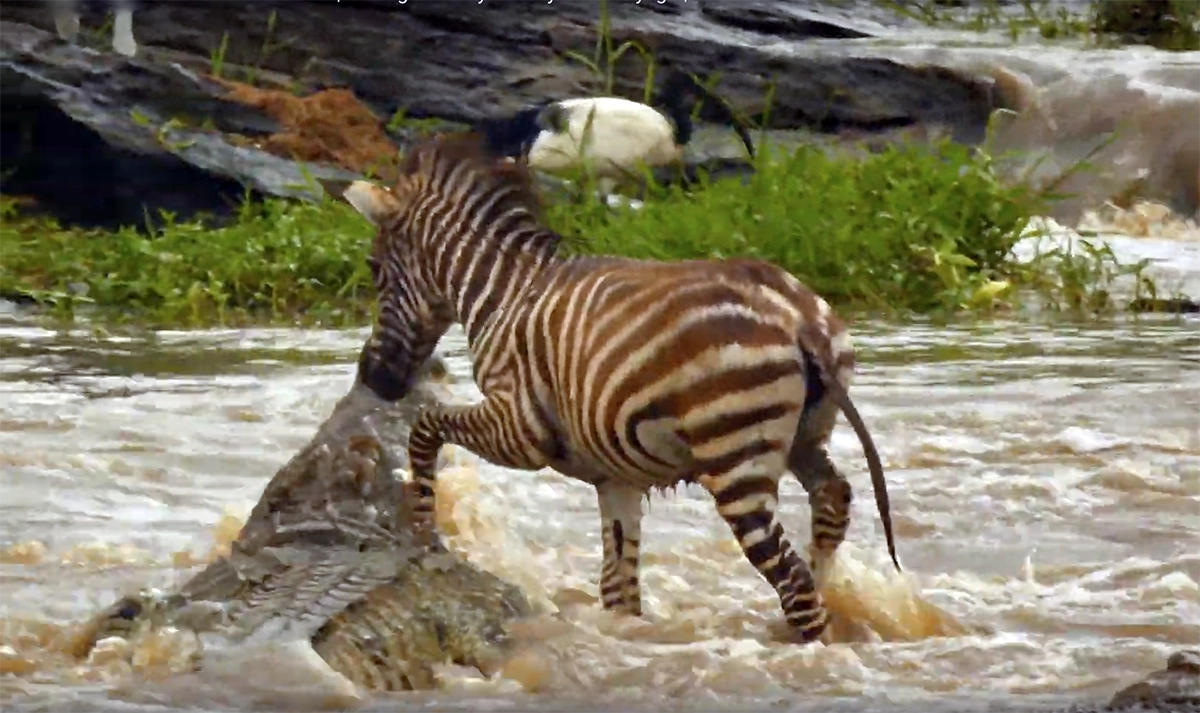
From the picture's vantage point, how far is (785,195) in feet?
26.1

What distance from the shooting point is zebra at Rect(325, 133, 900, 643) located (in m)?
2.80

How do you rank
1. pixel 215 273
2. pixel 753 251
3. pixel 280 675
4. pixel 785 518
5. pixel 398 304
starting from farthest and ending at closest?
pixel 215 273 < pixel 753 251 < pixel 785 518 < pixel 398 304 < pixel 280 675

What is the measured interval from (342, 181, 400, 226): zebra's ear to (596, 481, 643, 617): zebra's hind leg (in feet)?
2.32

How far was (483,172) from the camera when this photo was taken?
340cm

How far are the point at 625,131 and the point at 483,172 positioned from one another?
7354 millimetres

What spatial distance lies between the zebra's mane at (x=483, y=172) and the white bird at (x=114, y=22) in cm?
916

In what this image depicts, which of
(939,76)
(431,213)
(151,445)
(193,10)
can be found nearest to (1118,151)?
(939,76)

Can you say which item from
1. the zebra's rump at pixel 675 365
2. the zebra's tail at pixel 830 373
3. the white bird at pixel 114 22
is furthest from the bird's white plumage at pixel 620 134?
the zebra's tail at pixel 830 373

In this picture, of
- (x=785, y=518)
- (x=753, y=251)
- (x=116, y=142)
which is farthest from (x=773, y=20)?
(x=785, y=518)

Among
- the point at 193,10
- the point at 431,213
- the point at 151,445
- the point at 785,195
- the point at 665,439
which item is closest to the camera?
the point at 665,439

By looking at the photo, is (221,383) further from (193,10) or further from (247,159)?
(193,10)

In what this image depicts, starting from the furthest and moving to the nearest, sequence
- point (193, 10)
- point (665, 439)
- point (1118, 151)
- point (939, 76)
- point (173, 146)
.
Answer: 1. point (193, 10)
2. point (939, 76)
3. point (1118, 151)
4. point (173, 146)
5. point (665, 439)

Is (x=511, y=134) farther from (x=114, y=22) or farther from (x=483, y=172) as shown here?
(x=114, y=22)

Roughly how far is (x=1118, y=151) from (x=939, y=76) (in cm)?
150
